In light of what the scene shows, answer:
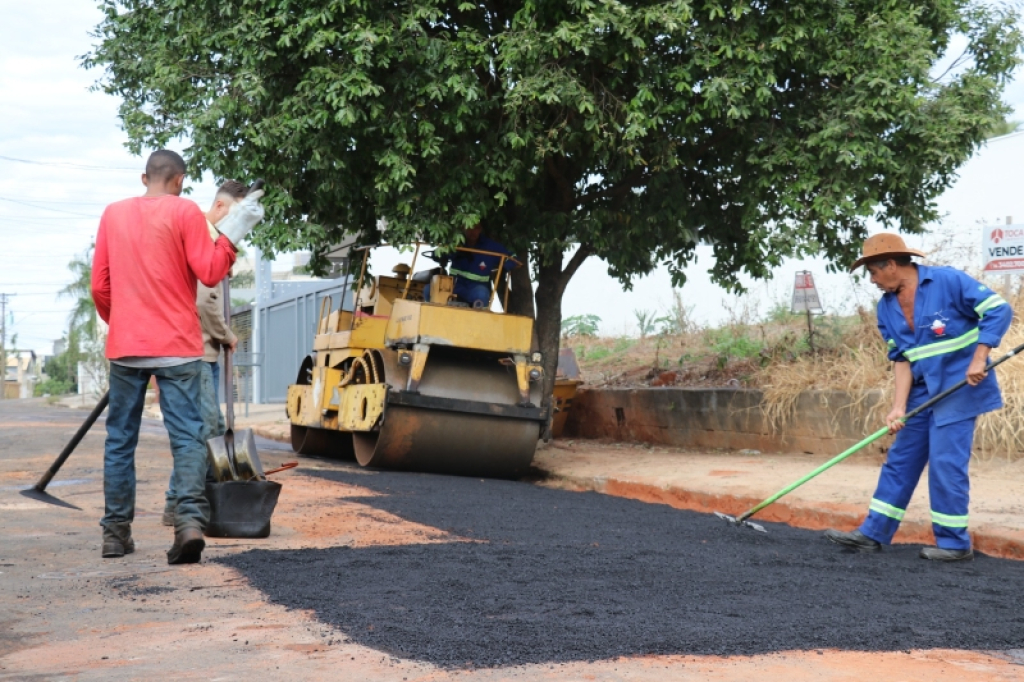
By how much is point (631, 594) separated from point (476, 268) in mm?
6765

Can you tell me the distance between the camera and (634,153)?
1005cm

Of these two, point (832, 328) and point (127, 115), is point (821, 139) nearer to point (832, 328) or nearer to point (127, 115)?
point (832, 328)

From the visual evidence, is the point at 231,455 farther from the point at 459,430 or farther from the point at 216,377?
the point at 459,430

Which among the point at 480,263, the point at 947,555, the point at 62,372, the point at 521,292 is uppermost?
the point at 62,372

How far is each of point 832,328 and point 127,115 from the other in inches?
Result: 290

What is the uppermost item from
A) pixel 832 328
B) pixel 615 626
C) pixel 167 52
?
pixel 167 52

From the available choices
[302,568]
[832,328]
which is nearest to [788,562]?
[302,568]

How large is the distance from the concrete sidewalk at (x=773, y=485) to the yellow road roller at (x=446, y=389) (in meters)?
0.73

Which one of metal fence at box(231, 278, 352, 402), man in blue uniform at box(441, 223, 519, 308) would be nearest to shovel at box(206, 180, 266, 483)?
man in blue uniform at box(441, 223, 519, 308)

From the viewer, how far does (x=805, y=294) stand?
11.6 meters

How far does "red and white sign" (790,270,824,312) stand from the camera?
11.6 meters

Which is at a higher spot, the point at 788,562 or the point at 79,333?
the point at 79,333

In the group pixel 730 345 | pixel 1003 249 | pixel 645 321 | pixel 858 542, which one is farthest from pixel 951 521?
pixel 645 321

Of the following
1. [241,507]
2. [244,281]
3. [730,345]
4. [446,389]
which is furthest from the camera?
[244,281]
